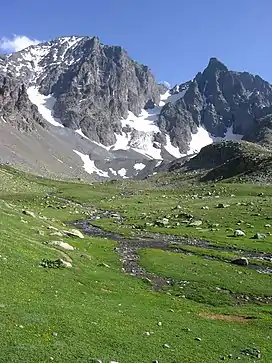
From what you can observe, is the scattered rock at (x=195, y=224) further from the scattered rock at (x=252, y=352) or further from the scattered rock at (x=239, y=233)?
the scattered rock at (x=252, y=352)

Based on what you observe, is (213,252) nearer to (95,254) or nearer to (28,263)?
(95,254)

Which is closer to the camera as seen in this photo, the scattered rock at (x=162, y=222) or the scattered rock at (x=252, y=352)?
the scattered rock at (x=252, y=352)

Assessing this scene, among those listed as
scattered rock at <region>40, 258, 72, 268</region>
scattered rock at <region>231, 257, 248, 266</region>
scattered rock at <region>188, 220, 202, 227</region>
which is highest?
scattered rock at <region>188, 220, 202, 227</region>

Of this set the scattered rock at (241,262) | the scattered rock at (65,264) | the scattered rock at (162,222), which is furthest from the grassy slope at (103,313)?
the scattered rock at (162,222)

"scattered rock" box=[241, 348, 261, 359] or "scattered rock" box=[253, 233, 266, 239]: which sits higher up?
"scattered rock" box=[253, 233, 266, 239]

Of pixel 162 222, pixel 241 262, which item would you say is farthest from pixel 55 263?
pixel 162 222

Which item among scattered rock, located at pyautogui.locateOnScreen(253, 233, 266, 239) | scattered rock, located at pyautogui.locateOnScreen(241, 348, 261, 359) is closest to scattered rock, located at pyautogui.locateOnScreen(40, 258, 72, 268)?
scattered rock, located at pyautogui.locateOnScreen(241, 348, 261, 359)

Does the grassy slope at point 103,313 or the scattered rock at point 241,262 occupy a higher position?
the scattered rock at point 241,262

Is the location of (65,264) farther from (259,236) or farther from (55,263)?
(259,236)

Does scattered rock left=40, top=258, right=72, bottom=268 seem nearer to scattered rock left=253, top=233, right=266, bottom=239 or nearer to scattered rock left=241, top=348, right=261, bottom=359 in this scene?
scattered rock left=241, top=348, right=261, bottom=359

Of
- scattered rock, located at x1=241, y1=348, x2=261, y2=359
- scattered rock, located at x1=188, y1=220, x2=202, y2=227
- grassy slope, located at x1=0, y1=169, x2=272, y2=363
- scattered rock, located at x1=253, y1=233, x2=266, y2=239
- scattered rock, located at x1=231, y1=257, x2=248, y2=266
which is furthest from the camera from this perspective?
scattered rock, located at x1=188, y1=220, x2=202, y2=227

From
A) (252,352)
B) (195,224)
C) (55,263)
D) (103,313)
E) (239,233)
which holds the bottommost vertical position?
(103,313)

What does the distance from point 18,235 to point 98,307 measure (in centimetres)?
2168

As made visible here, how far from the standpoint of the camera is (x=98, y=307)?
112 feet
